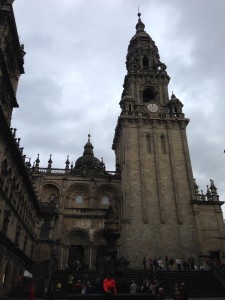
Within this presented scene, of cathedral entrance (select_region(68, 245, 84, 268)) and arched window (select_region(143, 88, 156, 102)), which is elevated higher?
arched window (select_region(143, 88, 156, 102))

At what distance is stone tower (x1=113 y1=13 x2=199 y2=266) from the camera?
3488cm

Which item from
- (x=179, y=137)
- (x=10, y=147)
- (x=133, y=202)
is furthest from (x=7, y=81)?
(x=179, y=137)

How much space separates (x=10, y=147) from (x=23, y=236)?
11198 millimetres

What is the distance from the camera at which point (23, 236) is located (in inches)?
1163

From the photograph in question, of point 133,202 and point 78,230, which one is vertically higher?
point 133,202

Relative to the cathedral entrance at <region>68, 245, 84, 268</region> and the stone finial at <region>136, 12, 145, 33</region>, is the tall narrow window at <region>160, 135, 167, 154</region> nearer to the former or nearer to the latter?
the cathedral entrance at <region>68, 245, 84, 268</region>

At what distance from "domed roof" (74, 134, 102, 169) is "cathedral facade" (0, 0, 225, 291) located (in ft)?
23.9

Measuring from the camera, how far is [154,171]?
3984cm

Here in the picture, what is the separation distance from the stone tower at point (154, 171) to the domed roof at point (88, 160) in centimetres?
623

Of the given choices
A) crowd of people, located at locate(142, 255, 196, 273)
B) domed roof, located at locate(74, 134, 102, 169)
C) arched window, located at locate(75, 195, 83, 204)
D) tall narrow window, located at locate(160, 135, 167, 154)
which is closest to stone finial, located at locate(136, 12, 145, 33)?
domed roof, located at locate(74, 134, 102, 169)

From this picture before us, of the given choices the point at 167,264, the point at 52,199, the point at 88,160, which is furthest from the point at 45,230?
the point at 88,160

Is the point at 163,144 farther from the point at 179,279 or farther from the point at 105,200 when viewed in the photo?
the point at 179,279

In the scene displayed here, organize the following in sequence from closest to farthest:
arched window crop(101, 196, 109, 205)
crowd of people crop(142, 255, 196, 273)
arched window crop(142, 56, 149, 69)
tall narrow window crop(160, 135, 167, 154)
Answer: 1. crowd of people crop(142, 255, 196, 273)
2. tall narrow window crop(160, 135, 167, 154)
3. arched window crop(101, 196, 109, 205)
4. arched window crop(142, 56, 149, 69)

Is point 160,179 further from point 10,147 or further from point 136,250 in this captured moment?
point 10,147
